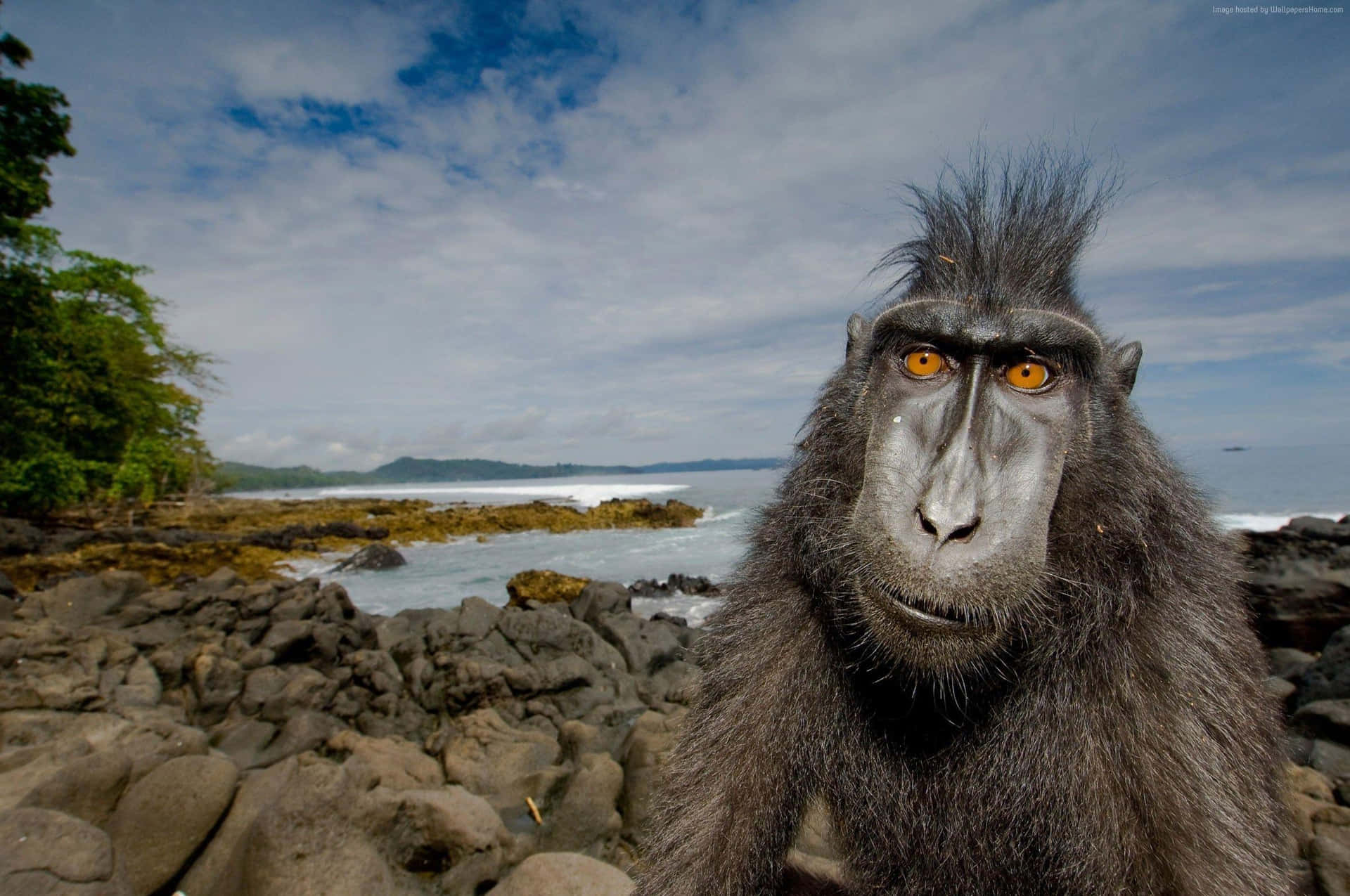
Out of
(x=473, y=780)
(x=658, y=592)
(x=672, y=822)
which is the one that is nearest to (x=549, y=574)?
(x=658, y=592)

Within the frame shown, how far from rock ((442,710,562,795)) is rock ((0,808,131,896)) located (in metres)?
2.99

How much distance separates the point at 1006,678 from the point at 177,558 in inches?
895

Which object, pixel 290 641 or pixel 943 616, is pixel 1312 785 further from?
pixel 290 641

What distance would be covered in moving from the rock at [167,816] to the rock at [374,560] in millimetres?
18473

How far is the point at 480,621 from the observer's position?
30.8 ft

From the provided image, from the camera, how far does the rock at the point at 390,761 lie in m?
5.31

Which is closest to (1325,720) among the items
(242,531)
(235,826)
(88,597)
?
(235,826)

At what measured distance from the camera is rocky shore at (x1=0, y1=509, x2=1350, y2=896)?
3.64 meters

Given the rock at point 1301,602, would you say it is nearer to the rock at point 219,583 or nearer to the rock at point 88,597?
the rock at point 219,583

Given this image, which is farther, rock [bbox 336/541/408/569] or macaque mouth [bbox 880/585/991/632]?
rock [bbox 336/541/408/569]

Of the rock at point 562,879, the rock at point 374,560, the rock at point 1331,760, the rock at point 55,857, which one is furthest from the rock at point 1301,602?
the rock at point 374,560

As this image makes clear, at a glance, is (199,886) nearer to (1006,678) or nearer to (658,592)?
(1006,678)

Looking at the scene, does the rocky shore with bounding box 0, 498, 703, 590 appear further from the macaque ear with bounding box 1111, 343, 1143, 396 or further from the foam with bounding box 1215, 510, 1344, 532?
the foam with bounding box 1215, 510, 1344, 532

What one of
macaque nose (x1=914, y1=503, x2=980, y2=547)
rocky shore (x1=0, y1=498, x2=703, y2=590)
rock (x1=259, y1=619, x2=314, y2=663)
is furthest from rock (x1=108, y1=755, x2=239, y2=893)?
rocky shore (x1=0, y1=498, x2=703, y2=590)
